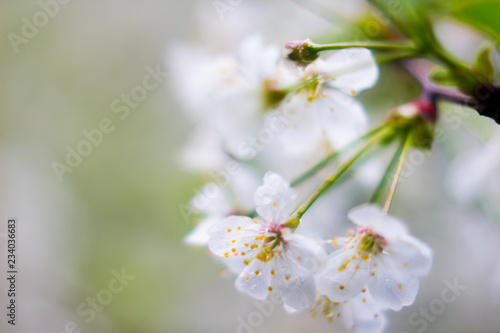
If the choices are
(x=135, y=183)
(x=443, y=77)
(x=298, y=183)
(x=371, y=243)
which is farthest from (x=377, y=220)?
(x=135, y=183)

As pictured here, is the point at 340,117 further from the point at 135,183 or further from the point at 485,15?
the point at 135,183

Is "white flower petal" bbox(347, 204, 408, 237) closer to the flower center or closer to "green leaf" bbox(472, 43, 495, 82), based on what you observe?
the flower center

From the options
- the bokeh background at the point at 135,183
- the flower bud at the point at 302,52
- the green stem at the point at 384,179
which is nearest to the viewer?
the flower bud at the point at 302,52

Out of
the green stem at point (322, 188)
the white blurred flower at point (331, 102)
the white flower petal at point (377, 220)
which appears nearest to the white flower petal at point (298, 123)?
the white blurred flower at point (331, 102)

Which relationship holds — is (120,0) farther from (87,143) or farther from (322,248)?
(322,248)

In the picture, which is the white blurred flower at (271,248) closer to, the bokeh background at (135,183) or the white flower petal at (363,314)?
the white flower petal at (363,314)

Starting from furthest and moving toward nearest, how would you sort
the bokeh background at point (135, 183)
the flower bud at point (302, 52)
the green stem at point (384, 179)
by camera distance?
the bokeh background at point (135, 183) < the green stem at point (384, 179) < the flower bud at point (302, 52)
